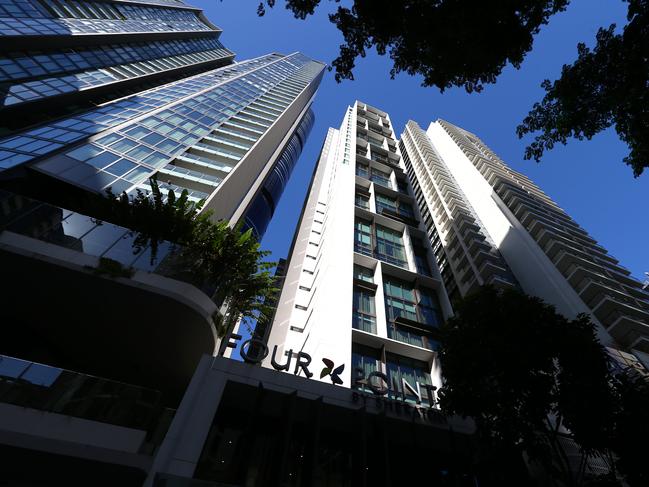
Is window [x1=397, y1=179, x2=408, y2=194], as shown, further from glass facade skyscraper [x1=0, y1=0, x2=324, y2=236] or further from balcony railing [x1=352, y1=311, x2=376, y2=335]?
balcony railing [x1=352, y1=311, x2=376, y2=335]

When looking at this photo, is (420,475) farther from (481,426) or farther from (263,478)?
(263,478)

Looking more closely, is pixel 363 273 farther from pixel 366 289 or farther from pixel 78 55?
pixel 78 55

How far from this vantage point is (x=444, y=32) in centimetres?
1282

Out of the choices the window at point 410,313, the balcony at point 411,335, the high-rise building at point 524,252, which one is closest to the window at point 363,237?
the window at point 410,313

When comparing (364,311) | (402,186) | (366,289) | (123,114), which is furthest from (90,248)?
(402,186)

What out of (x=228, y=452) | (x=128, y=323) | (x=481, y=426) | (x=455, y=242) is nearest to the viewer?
(x=481, y=426)

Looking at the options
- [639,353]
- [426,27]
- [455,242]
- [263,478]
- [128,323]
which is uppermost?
[455,242]

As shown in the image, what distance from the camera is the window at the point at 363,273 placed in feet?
80.3

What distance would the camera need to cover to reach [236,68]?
238 ft

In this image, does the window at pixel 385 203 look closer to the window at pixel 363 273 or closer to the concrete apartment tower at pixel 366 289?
the concrete apartment tower at pixel 366 289

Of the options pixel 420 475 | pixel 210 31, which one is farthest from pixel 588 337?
pixel 210 31

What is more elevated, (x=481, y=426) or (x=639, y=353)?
(x=639, y=353)

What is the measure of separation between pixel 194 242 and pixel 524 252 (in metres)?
46.4

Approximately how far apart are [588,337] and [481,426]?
481 cm
